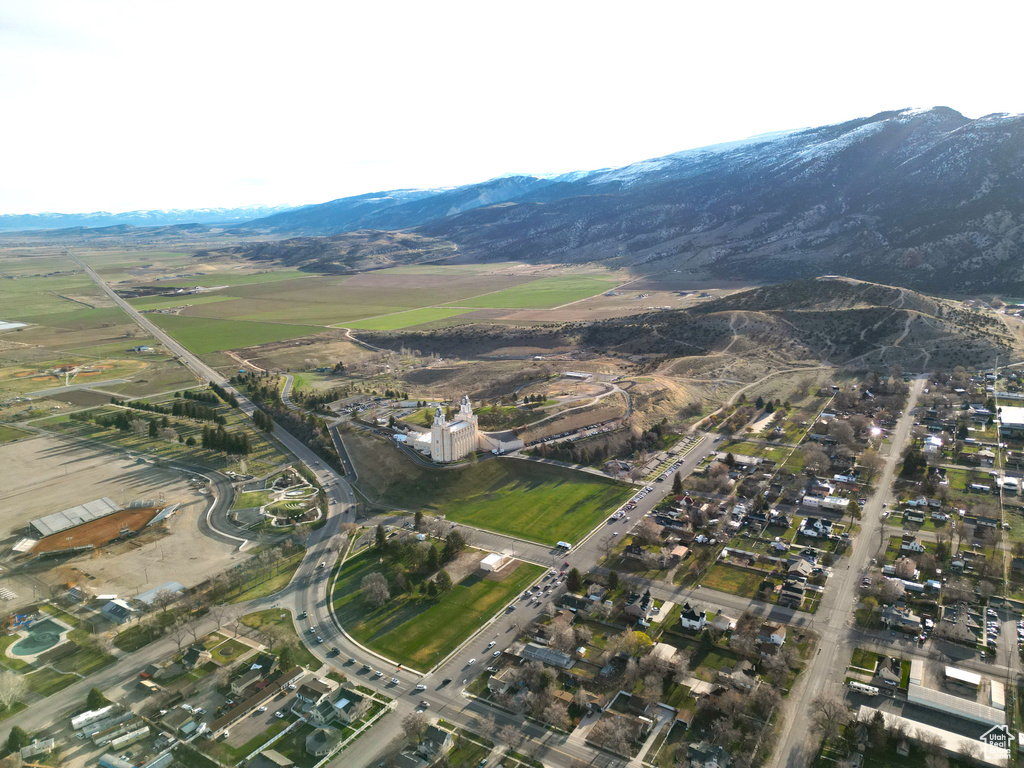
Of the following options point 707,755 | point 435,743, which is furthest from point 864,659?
point 435,743

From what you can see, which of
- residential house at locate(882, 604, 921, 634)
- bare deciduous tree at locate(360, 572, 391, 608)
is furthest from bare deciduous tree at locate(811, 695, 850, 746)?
bare deciduous tree at locate(360, 572, 391, 608)

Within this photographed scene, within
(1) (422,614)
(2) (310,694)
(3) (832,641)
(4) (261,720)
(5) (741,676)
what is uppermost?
(2) (310,694)

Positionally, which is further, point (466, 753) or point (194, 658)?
point (194, 658)

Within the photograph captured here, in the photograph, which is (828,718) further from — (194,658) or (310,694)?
(194,658)

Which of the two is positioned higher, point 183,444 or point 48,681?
point 183,444

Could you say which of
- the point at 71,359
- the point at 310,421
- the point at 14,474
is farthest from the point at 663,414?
the point at 71,359
